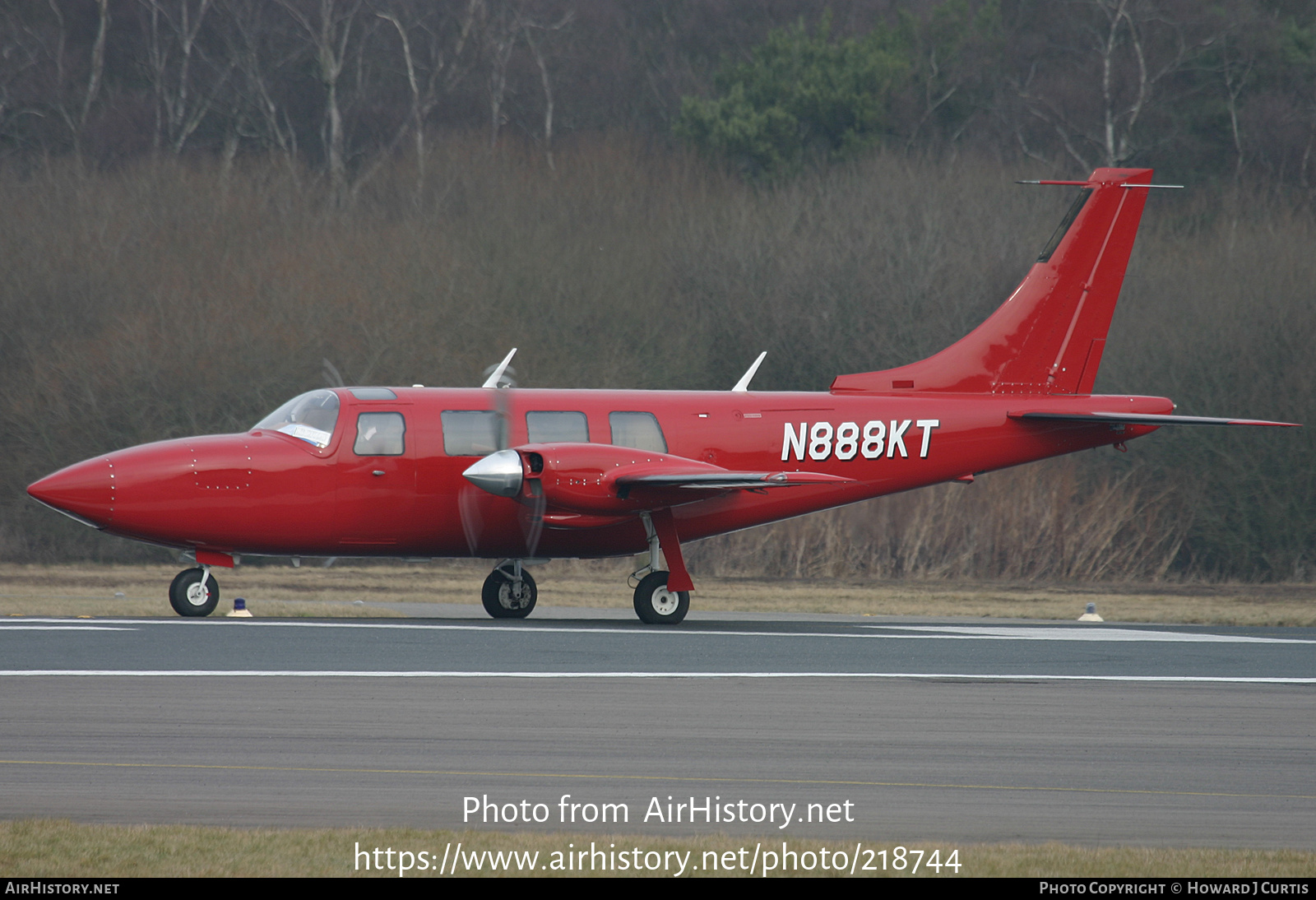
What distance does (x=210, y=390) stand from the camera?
34938mm

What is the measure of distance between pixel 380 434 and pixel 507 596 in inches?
114

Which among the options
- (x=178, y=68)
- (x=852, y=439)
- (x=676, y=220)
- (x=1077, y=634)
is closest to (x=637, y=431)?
(x=852, y=439)

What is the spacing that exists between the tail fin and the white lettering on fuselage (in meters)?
1.12

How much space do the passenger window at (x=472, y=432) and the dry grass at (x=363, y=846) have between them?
11395 mm

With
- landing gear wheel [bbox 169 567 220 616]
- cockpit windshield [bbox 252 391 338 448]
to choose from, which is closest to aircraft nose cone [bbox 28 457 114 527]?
landing gear wheel [bbox 169 567 220 616]

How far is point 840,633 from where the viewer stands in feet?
60.7

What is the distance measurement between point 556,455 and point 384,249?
22.9 m

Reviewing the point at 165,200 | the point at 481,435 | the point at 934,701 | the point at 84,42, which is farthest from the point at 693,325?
the point at 934,701

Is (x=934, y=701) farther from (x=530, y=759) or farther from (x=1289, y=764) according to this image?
(x=530, y=759)

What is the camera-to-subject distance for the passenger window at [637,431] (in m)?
19.4

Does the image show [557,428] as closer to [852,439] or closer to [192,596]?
[852,439]

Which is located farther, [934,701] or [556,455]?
[556,455]

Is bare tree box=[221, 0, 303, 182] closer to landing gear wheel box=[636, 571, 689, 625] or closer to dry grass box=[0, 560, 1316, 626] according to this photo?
dry grass box=[0, 560, 1316, 626]

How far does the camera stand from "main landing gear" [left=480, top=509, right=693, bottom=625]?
1897 centimetres
